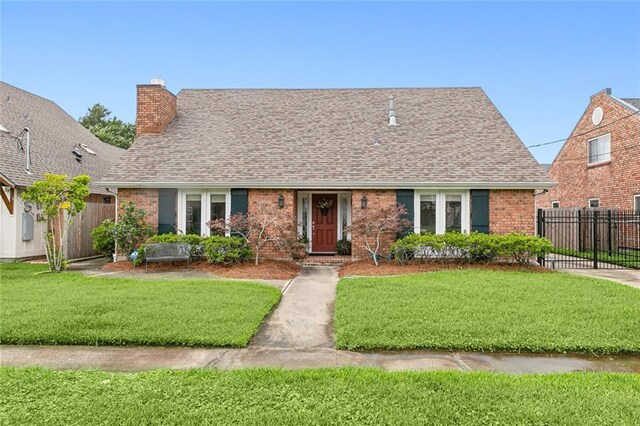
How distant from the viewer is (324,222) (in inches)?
543

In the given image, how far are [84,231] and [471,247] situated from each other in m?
13.1

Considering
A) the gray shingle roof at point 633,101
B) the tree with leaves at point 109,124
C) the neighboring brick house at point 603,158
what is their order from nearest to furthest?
the neighboring brick house at point 603,158, the gray shingle roof at point 633,101, the tree with leaves at point 109,124

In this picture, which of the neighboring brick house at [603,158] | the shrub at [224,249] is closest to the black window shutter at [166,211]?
the shrub at [224,249]

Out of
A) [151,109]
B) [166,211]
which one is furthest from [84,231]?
[151,109]

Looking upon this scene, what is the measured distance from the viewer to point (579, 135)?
64.2 ft

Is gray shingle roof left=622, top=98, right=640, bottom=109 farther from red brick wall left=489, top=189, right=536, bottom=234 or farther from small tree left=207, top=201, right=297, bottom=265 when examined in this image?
small tree left=207, top=201, right=297, bottom=265

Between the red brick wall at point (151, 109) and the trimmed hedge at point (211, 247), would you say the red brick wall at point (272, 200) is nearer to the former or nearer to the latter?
the trimmed hedge at point (211, 247)

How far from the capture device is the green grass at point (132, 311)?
494cm

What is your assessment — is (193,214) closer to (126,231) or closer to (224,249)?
(126,231)

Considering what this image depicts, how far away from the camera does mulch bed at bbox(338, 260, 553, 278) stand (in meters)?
10.3

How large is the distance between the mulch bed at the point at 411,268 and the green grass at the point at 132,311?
3.11 metres

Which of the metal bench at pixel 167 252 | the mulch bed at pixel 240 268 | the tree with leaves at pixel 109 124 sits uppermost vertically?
the tree with leaves at pixel 109 124

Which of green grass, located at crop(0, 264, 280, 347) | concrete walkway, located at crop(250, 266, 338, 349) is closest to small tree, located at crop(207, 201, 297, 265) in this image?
concrete walkway, located at crop(250, 266, 338, 349)

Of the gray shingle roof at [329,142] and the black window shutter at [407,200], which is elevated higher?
the gray shingle roof at [329,142]
